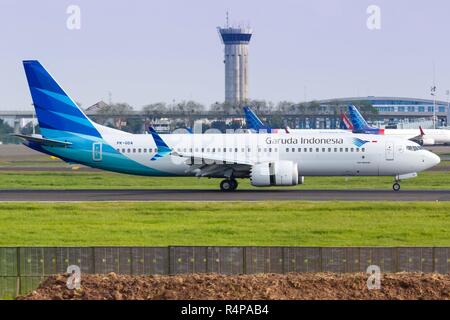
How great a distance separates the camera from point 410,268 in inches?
1067

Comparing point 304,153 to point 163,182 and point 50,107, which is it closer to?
point 163,182

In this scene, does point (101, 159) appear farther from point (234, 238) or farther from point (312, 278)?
point (312, 278)

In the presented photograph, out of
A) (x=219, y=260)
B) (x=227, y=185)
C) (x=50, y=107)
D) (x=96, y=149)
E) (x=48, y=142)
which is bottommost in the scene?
(x=219, y=260)

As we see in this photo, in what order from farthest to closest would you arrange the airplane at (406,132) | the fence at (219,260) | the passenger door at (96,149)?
1. the airplane at (406,132)
2. the passenger door at (96,149)
3. the fence at (219,260)

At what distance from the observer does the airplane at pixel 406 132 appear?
139m

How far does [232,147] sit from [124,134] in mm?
6983

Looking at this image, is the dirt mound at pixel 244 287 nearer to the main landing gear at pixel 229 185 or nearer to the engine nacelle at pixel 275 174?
the engine nacelle at pixel 275 174

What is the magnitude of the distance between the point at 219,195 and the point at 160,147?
18.6 feet

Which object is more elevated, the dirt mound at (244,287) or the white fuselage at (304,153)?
the white fuselage at (304,153)

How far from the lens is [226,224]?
4031cm

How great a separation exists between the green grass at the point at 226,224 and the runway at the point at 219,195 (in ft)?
13.4

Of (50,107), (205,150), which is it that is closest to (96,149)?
(50,107)

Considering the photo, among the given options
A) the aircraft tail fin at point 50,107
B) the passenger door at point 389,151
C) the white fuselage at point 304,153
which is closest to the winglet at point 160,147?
the white fuselage at point 304,153
